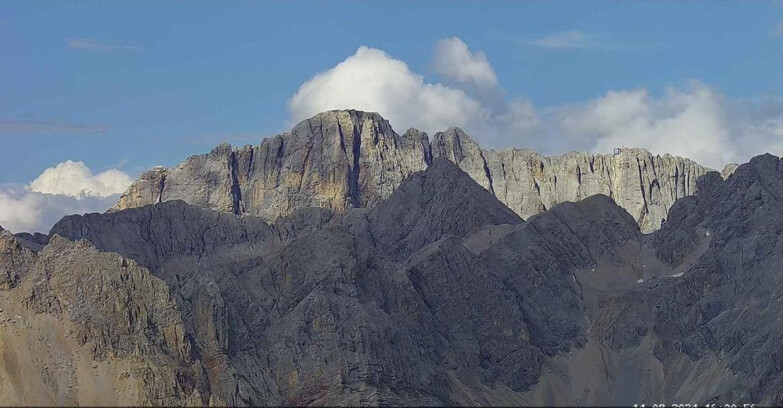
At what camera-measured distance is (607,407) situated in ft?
421

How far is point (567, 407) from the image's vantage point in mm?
137625

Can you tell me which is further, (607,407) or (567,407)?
(567,407)

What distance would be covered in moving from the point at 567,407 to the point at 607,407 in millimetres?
9668
